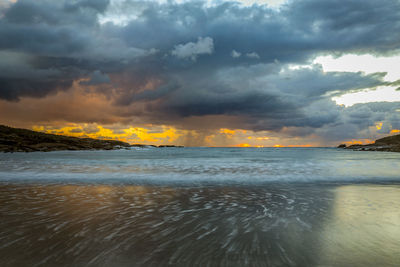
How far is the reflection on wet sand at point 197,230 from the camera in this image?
4.60m

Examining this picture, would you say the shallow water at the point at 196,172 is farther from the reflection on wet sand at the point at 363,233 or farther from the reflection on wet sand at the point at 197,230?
the reflection on wet sand at the point at 363,233

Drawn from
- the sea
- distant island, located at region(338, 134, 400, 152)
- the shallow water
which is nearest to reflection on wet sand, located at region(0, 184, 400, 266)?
the sea

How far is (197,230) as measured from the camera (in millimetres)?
6270

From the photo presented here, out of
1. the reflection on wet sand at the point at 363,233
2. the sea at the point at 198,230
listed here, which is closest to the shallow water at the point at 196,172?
the sea at the point at 198,230

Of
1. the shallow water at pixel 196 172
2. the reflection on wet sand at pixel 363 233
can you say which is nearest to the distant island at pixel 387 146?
the shallow water at pixel 196 172

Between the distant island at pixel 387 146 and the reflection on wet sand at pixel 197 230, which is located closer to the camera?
the reflection on wet sand at pixel 197 230

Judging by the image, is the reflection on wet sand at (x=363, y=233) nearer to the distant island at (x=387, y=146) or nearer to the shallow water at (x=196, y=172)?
the shallow water at (x=196, y=172)

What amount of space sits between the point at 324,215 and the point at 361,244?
2.53m

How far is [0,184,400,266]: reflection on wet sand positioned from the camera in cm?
460

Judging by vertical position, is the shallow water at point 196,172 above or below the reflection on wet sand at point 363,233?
below

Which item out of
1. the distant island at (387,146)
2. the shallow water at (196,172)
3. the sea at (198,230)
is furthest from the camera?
the distant island at (387,146)

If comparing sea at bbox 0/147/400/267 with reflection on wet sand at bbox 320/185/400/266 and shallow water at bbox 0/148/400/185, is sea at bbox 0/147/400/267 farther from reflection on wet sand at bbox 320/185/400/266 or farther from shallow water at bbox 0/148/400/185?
shallow water at bbox 0/148/400/185

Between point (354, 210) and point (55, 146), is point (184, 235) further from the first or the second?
point (55, 146)

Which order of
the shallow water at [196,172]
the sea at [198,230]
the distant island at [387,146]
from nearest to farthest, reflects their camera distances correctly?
the sea at [198,230] < the shallow water at [196,172] < the distant island at [387,146]
